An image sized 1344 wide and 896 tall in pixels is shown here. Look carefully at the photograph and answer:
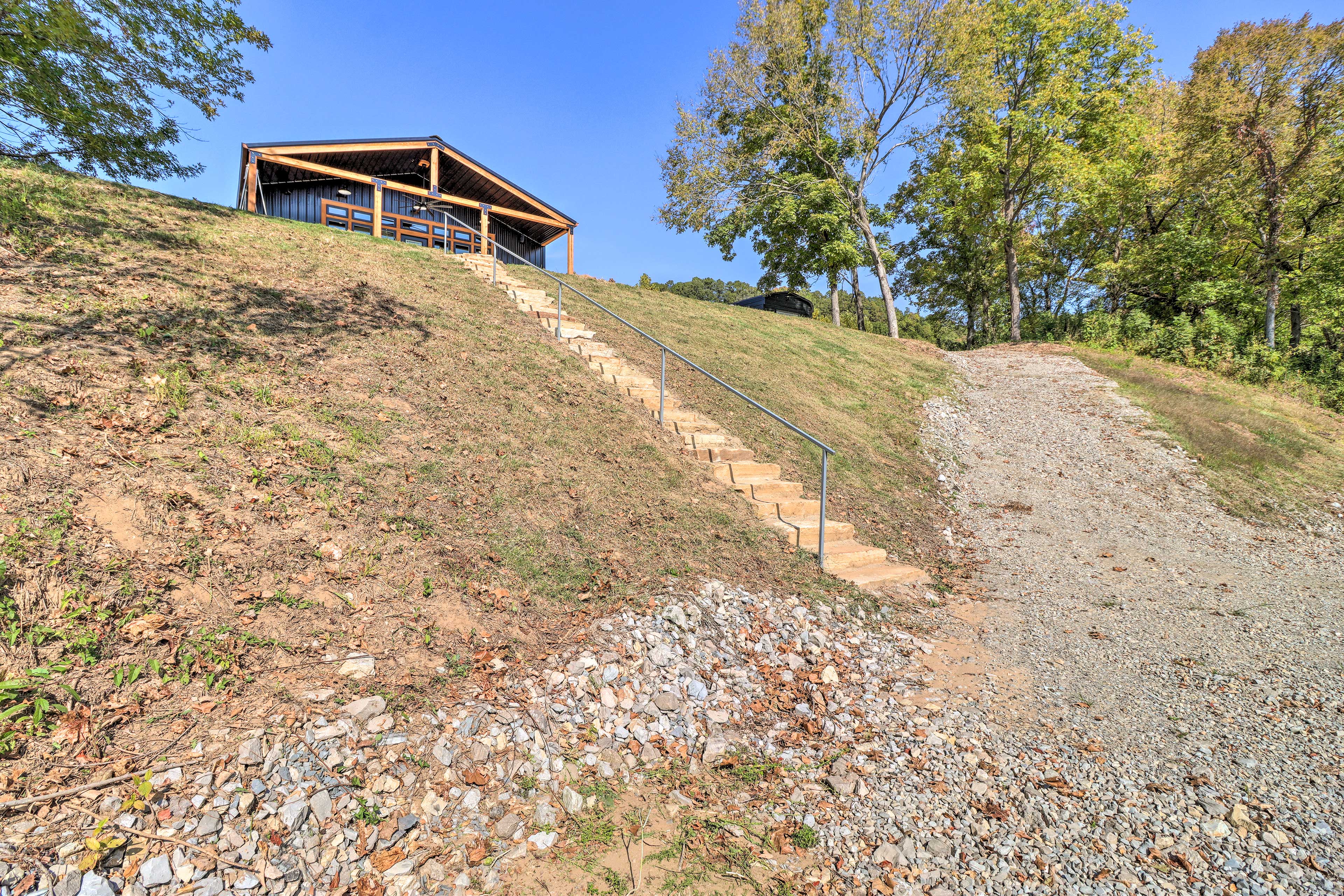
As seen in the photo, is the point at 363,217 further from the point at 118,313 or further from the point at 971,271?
the point at 971,271

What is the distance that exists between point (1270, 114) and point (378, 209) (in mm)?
27633

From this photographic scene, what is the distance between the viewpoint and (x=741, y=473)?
738 cm

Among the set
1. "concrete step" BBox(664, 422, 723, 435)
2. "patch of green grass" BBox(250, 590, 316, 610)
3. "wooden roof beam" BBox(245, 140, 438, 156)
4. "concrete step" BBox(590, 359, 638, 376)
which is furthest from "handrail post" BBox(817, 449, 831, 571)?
"wooden roof beam" BBox(245, 140, 438, 156)

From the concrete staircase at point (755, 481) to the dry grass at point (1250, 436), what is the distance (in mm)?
7422

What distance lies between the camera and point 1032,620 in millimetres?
5844

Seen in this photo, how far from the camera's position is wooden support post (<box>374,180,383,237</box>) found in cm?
1427

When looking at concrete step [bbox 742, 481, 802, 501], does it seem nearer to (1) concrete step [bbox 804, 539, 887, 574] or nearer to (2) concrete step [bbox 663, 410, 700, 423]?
(1) concrete step [bbox 804, 539, 887, 574]

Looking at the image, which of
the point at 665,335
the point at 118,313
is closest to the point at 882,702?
the point at 118,313

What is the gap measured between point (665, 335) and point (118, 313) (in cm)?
889

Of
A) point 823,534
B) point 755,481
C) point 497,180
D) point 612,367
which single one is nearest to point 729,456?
point 755,481

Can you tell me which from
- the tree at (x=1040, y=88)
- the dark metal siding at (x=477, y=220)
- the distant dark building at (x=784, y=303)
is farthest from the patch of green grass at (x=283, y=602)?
the distant dark building at (x=784, y=303)

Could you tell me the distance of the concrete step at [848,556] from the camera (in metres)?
6.34

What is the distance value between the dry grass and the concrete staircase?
742 centimetres

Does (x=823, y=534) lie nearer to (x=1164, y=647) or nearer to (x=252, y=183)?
(x=1164, y=647)
